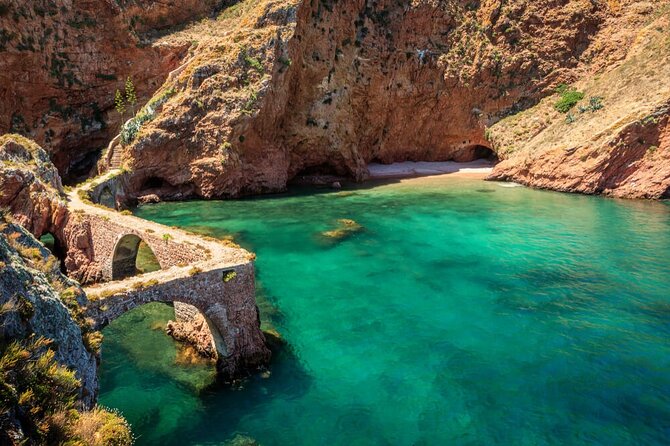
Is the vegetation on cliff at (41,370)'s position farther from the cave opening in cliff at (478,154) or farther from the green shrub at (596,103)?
the cave opening in cliff at (478,154)

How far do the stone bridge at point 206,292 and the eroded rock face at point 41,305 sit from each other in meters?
1.44

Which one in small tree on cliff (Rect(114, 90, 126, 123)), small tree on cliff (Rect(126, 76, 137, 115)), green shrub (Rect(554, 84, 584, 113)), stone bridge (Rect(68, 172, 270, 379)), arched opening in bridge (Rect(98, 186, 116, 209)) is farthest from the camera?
green shrub (Rect(554, 84, 584, 113))

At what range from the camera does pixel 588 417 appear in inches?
606

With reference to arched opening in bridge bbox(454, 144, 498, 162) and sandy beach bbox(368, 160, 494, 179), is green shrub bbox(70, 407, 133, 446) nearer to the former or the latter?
sandy beach bbox(368, 160, 494, 179)

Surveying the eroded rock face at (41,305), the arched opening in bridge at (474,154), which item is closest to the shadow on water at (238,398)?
the eroded rock face at (41,305)

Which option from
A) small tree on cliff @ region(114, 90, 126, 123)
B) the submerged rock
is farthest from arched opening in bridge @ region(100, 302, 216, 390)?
small tree on cliff @ region(114, 90, 126, 123)

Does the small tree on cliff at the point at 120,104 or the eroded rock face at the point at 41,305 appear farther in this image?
the small tree on cliff at the point at 120,104

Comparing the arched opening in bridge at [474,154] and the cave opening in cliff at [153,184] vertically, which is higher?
the arched opening in bridge at [474,154]

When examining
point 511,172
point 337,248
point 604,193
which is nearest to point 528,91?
point 511,172

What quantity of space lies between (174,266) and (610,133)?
163 feet

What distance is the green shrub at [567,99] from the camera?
60719 millimetres

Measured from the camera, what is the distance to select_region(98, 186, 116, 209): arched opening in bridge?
4043cm

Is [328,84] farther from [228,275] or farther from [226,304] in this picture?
[226,304]

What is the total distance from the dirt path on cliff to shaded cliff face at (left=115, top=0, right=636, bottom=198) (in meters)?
24.9
